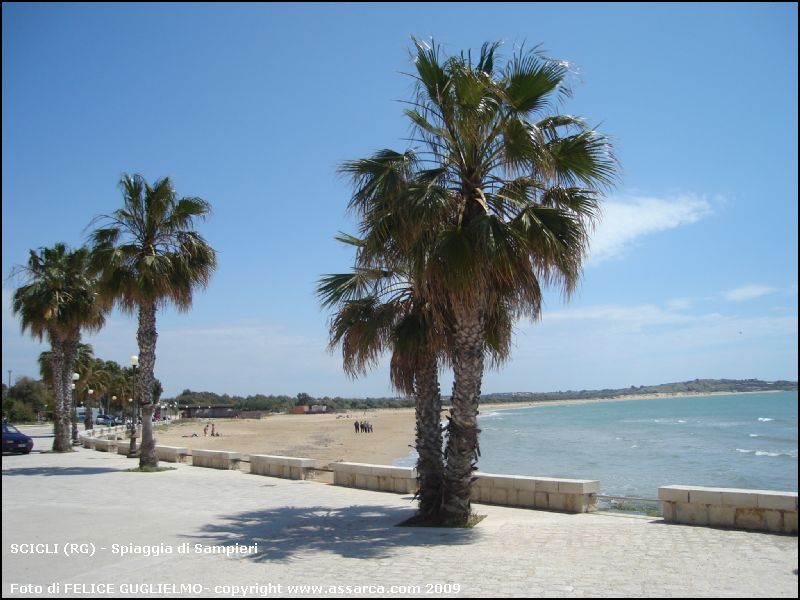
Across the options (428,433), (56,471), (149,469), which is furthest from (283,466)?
(428,433)

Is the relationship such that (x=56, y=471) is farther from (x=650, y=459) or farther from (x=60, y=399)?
(x=650, y=459)

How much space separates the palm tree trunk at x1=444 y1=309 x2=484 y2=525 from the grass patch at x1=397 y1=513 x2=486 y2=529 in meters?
0.09

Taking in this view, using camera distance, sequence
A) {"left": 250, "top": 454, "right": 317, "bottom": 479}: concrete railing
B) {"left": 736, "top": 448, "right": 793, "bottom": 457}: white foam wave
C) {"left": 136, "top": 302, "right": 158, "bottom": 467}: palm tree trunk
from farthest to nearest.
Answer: {"left": 736, "top": 448, "right": 793, "bottom": 457}: white foam wave < {"left": 136, "top": 302, "right": 158, "bottom": 467}: palm tree trunk < {"left": 250, "top": 454, "right": 317, "bottom": 479}: concrete railing

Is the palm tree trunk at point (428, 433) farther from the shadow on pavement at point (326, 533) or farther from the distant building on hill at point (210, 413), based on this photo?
the distant building on hill at point (210, 413)

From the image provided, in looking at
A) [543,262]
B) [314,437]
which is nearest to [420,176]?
[543,262]

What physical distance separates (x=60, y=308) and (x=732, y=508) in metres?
23.3

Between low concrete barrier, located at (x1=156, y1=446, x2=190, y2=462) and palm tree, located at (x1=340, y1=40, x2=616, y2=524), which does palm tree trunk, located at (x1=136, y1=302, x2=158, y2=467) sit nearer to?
low concrete barrier, located at (x1=156, y1=446, x2=190, y2=462)

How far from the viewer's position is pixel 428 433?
1116cm

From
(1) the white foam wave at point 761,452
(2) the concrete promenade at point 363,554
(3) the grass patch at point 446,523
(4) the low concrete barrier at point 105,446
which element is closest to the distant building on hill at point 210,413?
(4) the low concrete barrier at point 105,446

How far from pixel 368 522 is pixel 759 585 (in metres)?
5.78

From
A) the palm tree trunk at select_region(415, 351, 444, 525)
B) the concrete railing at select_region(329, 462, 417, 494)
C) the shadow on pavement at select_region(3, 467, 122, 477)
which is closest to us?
the palm tree trunk at select_region(415, 351, 444, 525)

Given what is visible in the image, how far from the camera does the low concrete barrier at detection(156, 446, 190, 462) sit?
21578 mm

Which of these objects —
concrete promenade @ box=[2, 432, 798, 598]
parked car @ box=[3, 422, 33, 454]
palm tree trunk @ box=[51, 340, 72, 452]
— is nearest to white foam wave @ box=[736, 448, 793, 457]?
concrete promenade @ box=[2, 432, 798, 598]

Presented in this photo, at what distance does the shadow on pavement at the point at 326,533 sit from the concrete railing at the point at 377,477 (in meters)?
2.03
